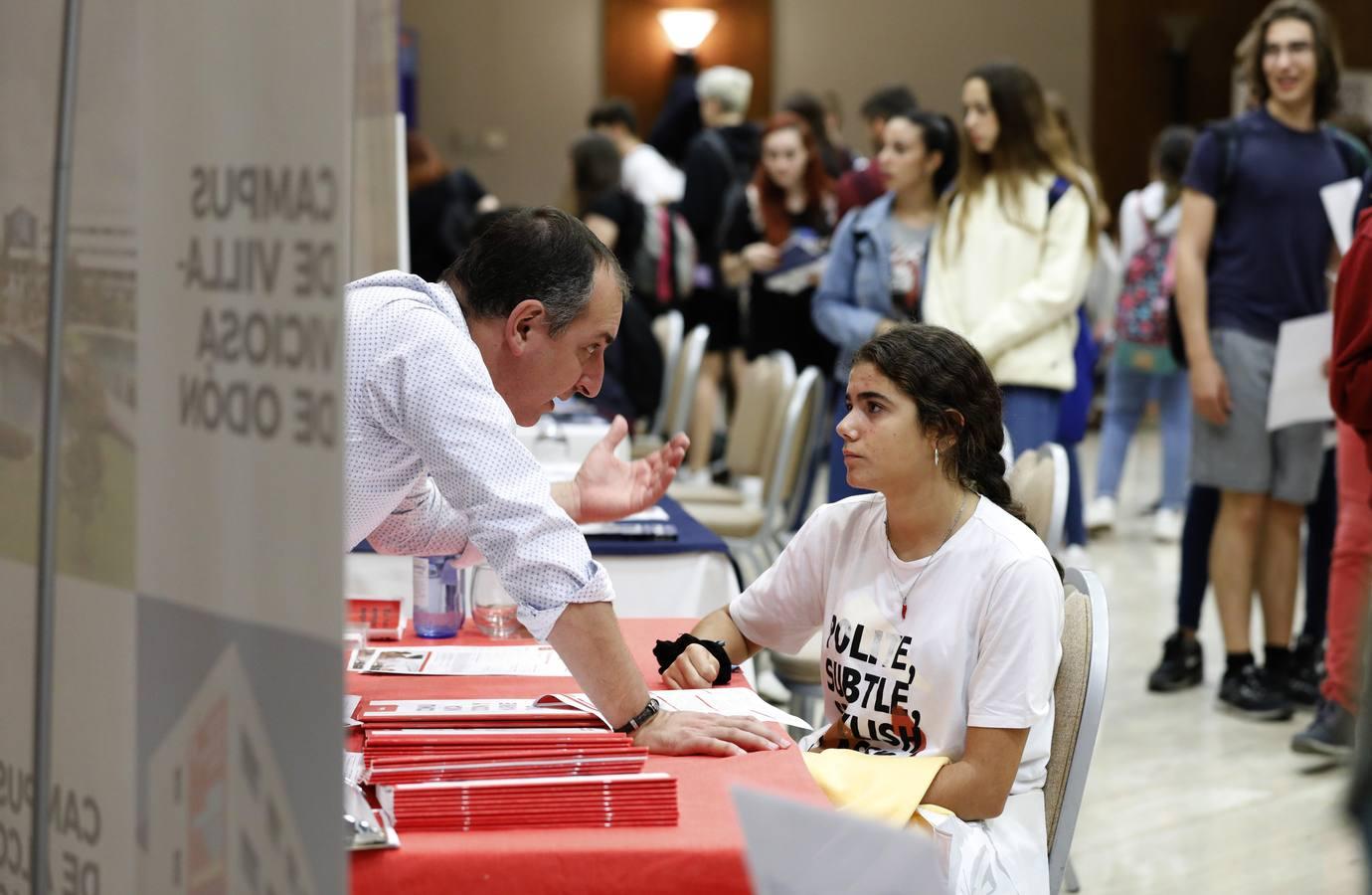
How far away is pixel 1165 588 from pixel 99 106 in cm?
528

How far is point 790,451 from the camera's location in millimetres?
4637

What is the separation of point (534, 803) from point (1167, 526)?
5.96 metres

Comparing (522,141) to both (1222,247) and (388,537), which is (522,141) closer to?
(1222,247)

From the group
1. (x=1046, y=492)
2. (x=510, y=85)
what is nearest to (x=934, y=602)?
(x=1046, y=492)

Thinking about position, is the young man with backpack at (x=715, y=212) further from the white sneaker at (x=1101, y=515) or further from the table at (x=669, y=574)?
the table at (x=669, y=574)

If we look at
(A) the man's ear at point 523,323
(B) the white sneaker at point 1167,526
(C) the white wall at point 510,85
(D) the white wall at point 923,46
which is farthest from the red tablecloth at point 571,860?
(D) the white wall at point 923,46

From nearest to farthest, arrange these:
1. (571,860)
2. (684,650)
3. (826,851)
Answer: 1. (826,851)
2. (571,860)
3. (684,650)

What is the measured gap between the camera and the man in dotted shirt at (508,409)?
70.2 inches

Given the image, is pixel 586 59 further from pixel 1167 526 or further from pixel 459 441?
pixel 459 441

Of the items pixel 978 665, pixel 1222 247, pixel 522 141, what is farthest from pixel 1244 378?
pixel 522 141

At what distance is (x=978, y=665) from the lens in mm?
2068

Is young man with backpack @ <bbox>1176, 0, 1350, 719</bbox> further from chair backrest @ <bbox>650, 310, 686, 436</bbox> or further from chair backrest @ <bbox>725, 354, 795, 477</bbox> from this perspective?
chair backrest @ <bbox>650, 310, 686, 436</bbox>

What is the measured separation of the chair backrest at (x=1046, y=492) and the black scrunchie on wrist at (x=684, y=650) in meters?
0.92

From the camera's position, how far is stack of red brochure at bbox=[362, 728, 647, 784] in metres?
1.66
